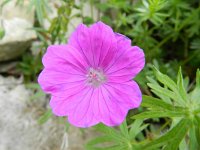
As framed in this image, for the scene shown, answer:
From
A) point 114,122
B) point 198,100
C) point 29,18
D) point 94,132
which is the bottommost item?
point 94,132

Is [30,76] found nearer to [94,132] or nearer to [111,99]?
[94,132]

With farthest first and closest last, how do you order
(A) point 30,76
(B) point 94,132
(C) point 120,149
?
(A) point 30,76, (B) point 94,132, (C) point 120,149

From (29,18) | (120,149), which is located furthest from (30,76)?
(120,149)

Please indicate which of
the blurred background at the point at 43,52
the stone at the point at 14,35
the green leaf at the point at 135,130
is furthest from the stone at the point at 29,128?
the green leaf at the point at 135,130

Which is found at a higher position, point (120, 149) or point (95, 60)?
point (95, 60)

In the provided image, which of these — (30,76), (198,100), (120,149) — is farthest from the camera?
(30,76)

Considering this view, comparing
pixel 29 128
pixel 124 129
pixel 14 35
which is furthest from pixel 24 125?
pixel 124 129

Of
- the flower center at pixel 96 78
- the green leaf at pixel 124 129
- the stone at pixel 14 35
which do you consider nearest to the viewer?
the flower center at pixel 96 78

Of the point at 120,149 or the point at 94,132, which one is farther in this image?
the point at 94,132

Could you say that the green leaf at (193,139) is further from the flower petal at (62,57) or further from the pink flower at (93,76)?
the flower petal at (62,57)
